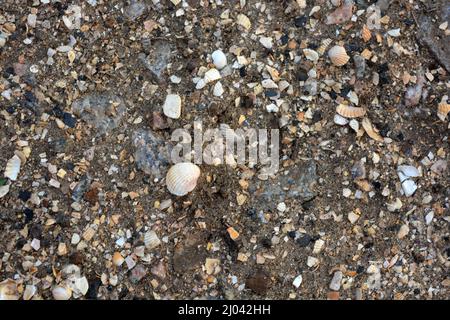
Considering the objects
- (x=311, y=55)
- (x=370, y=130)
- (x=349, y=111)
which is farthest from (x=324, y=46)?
(x=370, y=130)

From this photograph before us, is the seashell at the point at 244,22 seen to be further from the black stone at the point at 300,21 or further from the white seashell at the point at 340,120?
the white seashell at the point at 340,120

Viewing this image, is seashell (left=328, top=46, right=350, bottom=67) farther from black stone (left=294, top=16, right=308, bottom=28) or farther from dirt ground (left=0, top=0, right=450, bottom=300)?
black stone (left=294, top=16, right=308, bottom=28)

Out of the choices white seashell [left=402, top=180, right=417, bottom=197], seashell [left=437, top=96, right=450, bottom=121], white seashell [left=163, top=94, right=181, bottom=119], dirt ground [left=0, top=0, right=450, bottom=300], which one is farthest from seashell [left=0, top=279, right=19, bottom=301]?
seashell [left=437, top=96, right=450, bottom=121]

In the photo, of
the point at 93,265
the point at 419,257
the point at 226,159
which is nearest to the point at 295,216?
the point at 226,159

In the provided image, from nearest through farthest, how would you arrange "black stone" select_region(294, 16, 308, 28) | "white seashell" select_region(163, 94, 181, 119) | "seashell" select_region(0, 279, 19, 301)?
"seashell" select_region(0, 279, 19, 301) < "white seashell" select_region(163, 94, 181, 119) < "black stone" select_region(294, 16, 308, 28)

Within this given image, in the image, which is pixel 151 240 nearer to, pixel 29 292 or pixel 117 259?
pixel 117 259

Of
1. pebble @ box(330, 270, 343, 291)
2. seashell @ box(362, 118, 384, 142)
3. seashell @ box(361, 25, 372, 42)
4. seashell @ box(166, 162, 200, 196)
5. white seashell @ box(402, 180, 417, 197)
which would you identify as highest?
seashell @ box(361, 25, 372, 42)

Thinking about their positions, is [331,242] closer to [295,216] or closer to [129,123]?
[295,216]
